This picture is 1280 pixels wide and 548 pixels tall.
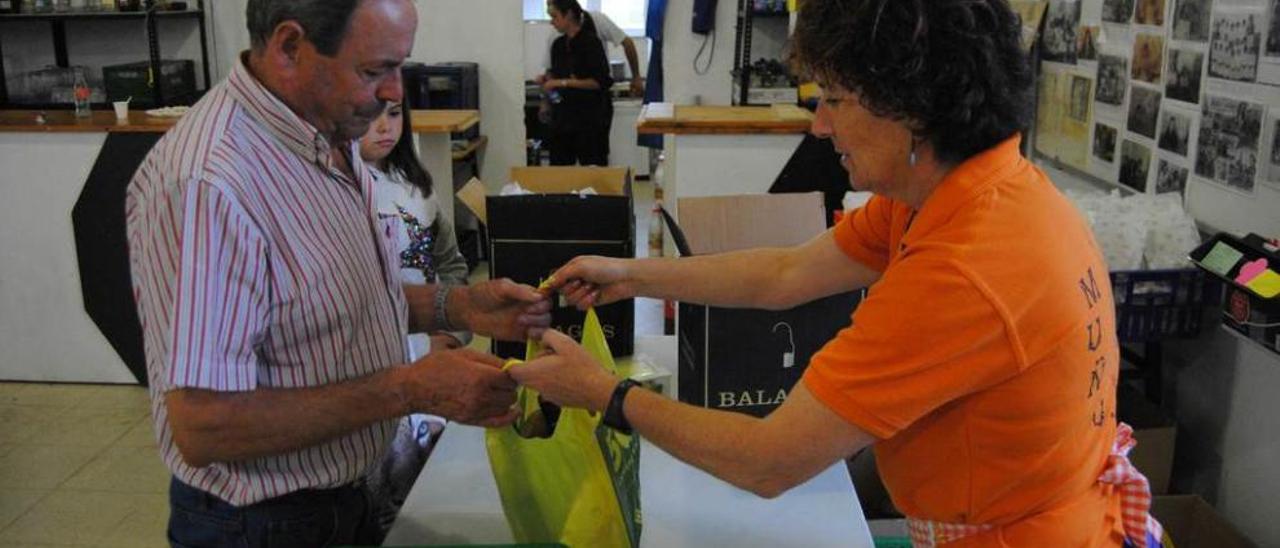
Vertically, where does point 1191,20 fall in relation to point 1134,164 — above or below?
above

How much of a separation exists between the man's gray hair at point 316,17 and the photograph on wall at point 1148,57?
221 centimetres

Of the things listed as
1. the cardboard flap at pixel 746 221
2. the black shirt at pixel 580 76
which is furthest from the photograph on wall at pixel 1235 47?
the black shirt at pixel 580 76

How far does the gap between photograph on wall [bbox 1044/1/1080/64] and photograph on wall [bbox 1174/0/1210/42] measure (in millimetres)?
639

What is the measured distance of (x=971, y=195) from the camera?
3.72ft

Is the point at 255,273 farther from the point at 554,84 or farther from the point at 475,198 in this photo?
the point at 554,84

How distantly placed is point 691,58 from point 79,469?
176 inches

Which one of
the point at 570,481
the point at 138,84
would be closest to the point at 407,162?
the point at 570,481

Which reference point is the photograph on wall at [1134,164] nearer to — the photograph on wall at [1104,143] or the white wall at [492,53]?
the photograph on wall at [1104,143]

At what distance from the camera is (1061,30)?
3.32 metres

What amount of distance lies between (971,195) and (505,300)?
0.86m

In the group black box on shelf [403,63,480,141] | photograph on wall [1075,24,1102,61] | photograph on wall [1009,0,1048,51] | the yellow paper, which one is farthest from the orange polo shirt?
black box on shelf [403,63,480,141]

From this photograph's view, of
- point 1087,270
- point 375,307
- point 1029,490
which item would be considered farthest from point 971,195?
point 375,307

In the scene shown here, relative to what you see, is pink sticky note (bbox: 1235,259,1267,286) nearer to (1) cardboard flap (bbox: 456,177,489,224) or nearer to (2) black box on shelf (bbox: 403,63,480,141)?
(1) cardboard flap (bbox: 456,177,489,224)

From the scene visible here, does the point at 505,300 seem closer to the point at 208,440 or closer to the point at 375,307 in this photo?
the point at 375,307
